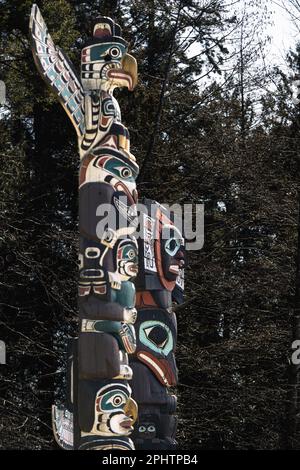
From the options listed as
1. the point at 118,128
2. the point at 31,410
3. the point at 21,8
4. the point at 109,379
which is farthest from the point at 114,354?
the point at 21,8

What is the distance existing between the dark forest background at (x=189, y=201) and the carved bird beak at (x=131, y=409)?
16.3 ft

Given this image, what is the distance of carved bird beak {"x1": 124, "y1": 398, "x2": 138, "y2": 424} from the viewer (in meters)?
11.1

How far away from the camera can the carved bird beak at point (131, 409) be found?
1115 centimetres

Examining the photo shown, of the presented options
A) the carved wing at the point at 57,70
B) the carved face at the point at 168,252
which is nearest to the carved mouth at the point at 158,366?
the carved face at the point at 168,252

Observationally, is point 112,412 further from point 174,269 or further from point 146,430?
point 174,269

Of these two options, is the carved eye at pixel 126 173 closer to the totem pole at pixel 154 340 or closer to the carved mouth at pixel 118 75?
the totem pole at pixel 154 340

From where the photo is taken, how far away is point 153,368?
12547 millimetres

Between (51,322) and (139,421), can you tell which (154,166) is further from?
(139,421)

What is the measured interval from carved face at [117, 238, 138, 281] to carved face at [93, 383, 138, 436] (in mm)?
1246

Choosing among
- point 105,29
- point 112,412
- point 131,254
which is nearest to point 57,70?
point 105,29

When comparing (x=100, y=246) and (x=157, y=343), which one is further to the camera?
(x=157, y=343)

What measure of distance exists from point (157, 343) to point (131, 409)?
153cm

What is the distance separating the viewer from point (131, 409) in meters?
11.3

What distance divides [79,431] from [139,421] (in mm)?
1548
